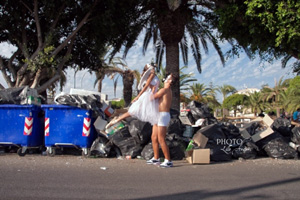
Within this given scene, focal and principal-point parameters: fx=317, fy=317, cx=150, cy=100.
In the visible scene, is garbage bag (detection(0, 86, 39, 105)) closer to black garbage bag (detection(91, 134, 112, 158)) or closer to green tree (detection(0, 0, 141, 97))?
black garbage bag (detection(91, 134, 112, 158))

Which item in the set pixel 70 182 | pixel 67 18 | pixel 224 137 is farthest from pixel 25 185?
pixel 67 18

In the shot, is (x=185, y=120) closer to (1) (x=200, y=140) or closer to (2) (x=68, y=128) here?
(1) (x=200, y=140)

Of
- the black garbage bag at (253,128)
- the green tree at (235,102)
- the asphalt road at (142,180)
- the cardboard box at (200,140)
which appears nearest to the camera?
the asphalt road at (142,180)

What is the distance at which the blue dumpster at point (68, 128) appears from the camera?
7.41 meters

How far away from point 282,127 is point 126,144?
4070mm

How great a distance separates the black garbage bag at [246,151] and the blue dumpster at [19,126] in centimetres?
478

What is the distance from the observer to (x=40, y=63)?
1138 centimetres

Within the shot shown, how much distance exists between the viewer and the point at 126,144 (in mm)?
7305

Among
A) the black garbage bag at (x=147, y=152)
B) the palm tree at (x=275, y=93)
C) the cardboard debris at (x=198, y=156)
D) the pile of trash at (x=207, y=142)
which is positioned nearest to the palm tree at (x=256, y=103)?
the palm tree at (x=275, y=93)

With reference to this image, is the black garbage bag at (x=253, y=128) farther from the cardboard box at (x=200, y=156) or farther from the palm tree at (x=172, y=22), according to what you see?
the palm tree at (x=172, y=22)

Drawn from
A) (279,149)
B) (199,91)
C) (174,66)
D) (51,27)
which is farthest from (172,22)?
(199,91)

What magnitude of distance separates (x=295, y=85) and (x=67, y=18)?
29.8 m

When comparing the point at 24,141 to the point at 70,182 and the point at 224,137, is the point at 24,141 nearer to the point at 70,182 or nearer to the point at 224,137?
the point at 70,182

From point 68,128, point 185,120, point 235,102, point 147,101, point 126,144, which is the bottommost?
point 126,144
